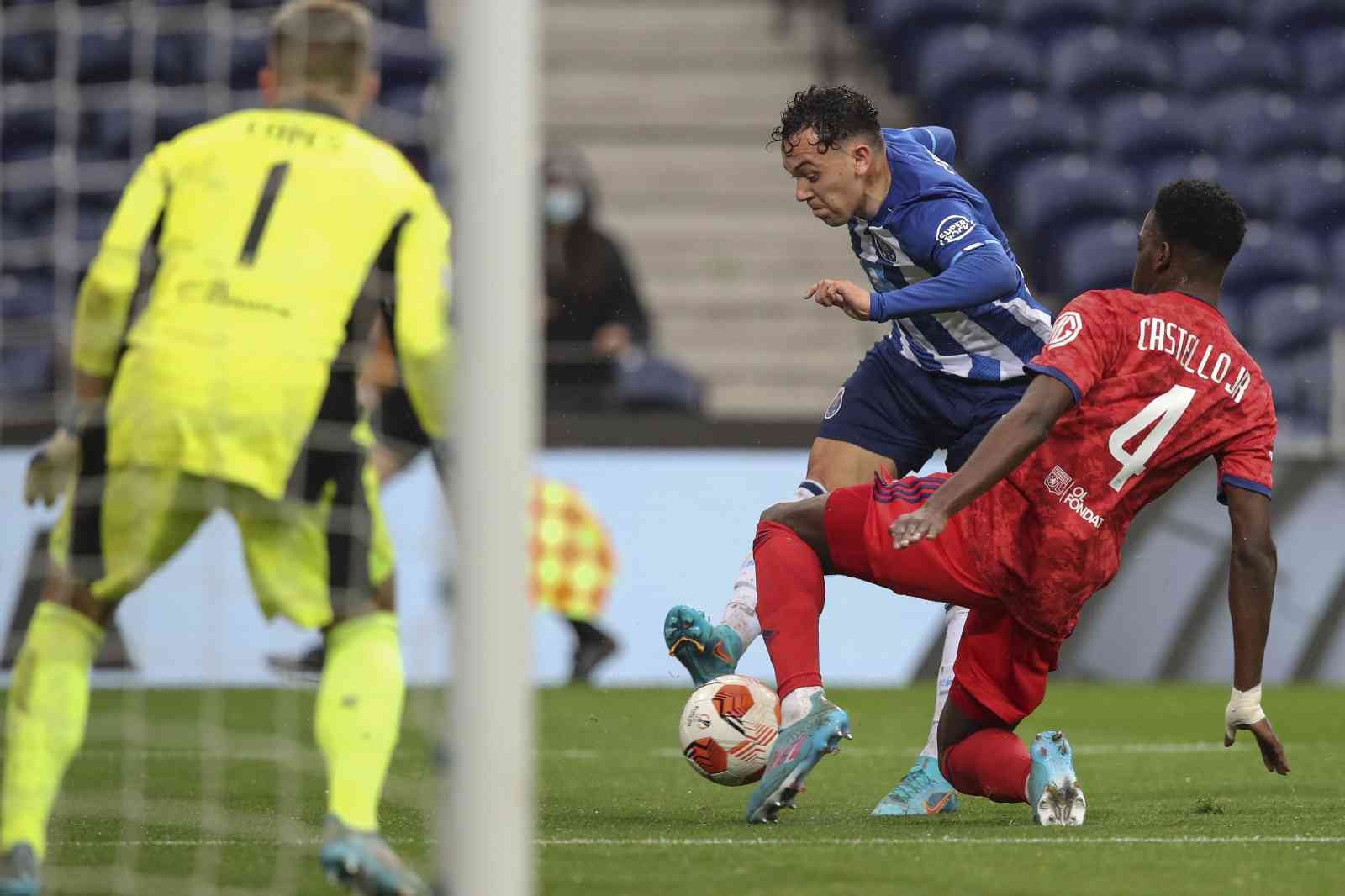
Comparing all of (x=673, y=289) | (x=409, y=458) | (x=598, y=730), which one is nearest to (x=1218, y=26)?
(x=673, y=289)

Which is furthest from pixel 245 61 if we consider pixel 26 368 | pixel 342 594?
pixel 342 594

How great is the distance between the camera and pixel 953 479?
4.29 meters

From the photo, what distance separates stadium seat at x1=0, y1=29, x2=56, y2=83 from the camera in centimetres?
1241

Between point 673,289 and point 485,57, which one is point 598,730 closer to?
point 485,57

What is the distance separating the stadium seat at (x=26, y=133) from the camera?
39.7 feet

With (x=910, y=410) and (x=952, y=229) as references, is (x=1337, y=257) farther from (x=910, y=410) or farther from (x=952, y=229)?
(x=952, y=229)

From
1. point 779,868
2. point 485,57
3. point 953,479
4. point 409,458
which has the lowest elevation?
point 409,458

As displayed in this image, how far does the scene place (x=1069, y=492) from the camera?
462 centimetres

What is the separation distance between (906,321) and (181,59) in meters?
7.97

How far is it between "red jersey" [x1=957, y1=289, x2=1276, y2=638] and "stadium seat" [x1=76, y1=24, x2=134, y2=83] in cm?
783

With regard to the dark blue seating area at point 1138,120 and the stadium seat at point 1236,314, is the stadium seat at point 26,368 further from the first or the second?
the stadium seat at point 1236,314

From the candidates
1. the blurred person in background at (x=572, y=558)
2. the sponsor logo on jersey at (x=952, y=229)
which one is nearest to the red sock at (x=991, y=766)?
the sponsor logo on jersey at (x=952, y=229)

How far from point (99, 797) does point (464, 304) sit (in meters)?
2.89

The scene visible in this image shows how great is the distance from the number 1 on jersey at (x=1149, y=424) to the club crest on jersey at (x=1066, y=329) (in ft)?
0.81
